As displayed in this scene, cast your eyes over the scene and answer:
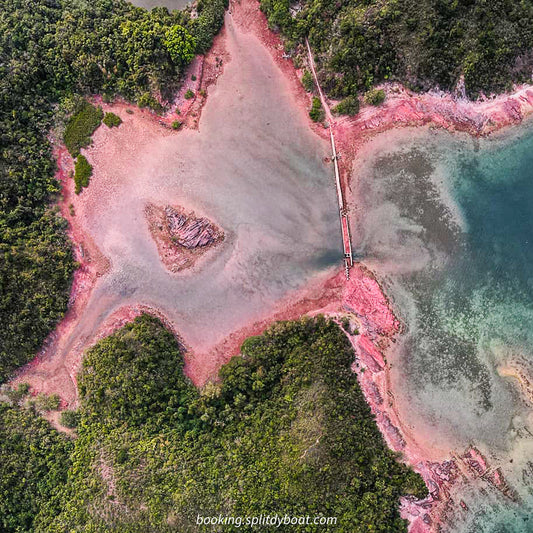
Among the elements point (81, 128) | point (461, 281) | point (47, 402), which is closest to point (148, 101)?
point (81, 128)

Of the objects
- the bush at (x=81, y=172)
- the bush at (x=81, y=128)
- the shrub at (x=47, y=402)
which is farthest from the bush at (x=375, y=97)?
the shrub at (x=47, y=402)

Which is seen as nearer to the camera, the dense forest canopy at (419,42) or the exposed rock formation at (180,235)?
the dense forest canopy at (419,42)

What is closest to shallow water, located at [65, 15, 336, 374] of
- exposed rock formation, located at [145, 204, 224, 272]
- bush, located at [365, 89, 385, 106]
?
exposed rock formation, located at [145, 204, 224, 272]

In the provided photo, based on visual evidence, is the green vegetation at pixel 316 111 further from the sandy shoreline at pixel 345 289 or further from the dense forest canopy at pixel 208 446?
the dense forest canopy at pixel 208 446

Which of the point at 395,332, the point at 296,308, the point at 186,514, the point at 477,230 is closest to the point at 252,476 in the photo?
the point at 186,514

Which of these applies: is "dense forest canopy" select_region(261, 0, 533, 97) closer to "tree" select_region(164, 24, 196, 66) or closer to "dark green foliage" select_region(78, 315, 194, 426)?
"tree" select_region(164, 24, 196, 66)
